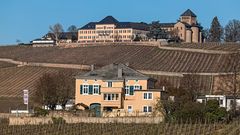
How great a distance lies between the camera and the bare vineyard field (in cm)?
3841

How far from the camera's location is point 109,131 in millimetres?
40688

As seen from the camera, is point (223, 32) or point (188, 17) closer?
point (223, 32)

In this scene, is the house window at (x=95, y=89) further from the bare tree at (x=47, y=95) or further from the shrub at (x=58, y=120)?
the shrub at (x=58, y=120)

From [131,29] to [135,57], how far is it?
213 feet

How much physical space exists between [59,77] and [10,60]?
53246 millimetres

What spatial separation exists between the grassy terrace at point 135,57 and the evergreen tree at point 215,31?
40.7 m

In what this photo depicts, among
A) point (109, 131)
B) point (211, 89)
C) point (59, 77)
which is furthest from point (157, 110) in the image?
point (211, 89)

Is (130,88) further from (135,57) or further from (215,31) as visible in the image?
(215,31)

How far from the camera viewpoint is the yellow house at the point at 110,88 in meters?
64.4

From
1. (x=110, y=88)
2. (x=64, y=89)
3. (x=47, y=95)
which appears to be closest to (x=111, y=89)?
(x=110, y=88)

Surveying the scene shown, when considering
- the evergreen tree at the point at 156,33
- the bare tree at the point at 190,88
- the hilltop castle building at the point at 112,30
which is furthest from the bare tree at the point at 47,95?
the hilltop castle building at the point at 112,30

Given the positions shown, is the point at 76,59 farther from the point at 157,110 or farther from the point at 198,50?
the point at 157,110

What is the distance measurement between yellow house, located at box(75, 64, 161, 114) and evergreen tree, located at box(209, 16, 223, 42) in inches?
3817

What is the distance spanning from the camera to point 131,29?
180m
